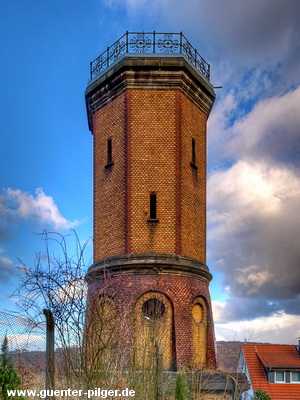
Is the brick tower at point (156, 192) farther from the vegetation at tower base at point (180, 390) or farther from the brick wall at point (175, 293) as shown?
the vegetation at tower base at point (180, 390)

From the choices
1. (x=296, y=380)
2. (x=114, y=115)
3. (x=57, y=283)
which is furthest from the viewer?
(x=296, y=380)

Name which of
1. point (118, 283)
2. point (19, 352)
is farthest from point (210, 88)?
point (19, 352)

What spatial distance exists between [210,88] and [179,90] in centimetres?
212

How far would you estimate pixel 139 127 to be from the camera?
18.2 m

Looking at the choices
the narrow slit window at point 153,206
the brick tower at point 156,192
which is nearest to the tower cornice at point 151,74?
the brick tower at point 156,192

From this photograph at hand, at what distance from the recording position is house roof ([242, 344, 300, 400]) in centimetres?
2712

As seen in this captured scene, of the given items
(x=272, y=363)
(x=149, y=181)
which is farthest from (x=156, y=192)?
(x=272, y=363)

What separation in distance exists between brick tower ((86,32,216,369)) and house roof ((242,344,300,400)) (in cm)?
1124

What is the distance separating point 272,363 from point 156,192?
607 inches

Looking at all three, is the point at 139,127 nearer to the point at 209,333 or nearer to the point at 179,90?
the point at 179,90

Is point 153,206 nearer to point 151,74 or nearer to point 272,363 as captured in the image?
point 151,74

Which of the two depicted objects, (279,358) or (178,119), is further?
(279,358)

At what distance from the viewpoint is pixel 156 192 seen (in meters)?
17.9

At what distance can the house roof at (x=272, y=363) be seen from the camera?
89.0 ft
